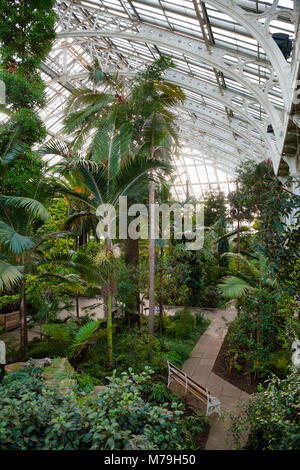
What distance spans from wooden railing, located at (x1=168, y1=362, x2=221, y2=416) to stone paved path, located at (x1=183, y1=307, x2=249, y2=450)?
0.69 ft

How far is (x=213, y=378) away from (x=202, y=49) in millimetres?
8679

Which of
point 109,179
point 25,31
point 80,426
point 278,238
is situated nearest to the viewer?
point 80,426

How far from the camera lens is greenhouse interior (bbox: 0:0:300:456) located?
2.53 meters

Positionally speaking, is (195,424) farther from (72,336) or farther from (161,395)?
(72,336)

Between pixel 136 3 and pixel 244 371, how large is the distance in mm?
10531

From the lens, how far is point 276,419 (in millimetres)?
2611

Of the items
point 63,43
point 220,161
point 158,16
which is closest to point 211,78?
point 158,16

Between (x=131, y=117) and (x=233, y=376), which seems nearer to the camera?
(x=233, y=376)

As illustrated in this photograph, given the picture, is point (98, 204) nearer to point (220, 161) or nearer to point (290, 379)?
point (290, 379)

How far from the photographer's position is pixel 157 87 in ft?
22.0

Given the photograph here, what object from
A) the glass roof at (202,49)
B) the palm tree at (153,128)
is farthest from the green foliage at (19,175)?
the glass roof at (202,49)

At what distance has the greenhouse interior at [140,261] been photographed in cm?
253

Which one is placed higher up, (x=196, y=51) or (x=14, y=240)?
(x=196, y=51)

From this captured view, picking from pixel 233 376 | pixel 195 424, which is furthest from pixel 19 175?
pixel 233 376
